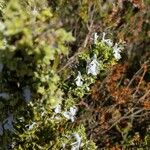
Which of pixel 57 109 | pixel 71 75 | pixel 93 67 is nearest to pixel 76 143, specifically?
pixel 57 109

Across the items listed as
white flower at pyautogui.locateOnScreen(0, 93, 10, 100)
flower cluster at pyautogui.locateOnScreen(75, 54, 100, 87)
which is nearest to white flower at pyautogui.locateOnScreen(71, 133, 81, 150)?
flower cluster at pyautogui.locateOnScreen(75, 54, 100, 87)

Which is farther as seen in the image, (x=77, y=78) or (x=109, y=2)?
(x=109, y=2)

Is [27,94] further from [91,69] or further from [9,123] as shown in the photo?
[91,69]

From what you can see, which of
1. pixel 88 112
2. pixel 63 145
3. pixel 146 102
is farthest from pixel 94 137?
pixel 63 145

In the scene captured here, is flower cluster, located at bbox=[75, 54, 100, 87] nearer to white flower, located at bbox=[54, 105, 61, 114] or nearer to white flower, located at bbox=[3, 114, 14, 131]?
white flower, located at bbox=[54, 105, 61, 114]

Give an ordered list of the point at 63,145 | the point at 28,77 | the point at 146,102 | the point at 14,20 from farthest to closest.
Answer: the point at 146,102
the point at 63,145
the point at 28,77
the point at 14,20

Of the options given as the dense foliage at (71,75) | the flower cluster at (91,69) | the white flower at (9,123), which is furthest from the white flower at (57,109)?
the white flower at (9,123)

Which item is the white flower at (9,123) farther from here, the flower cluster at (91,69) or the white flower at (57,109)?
the flower cluster at (91,69)

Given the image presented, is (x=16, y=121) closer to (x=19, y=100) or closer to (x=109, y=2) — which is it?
(x=19, y=100)
